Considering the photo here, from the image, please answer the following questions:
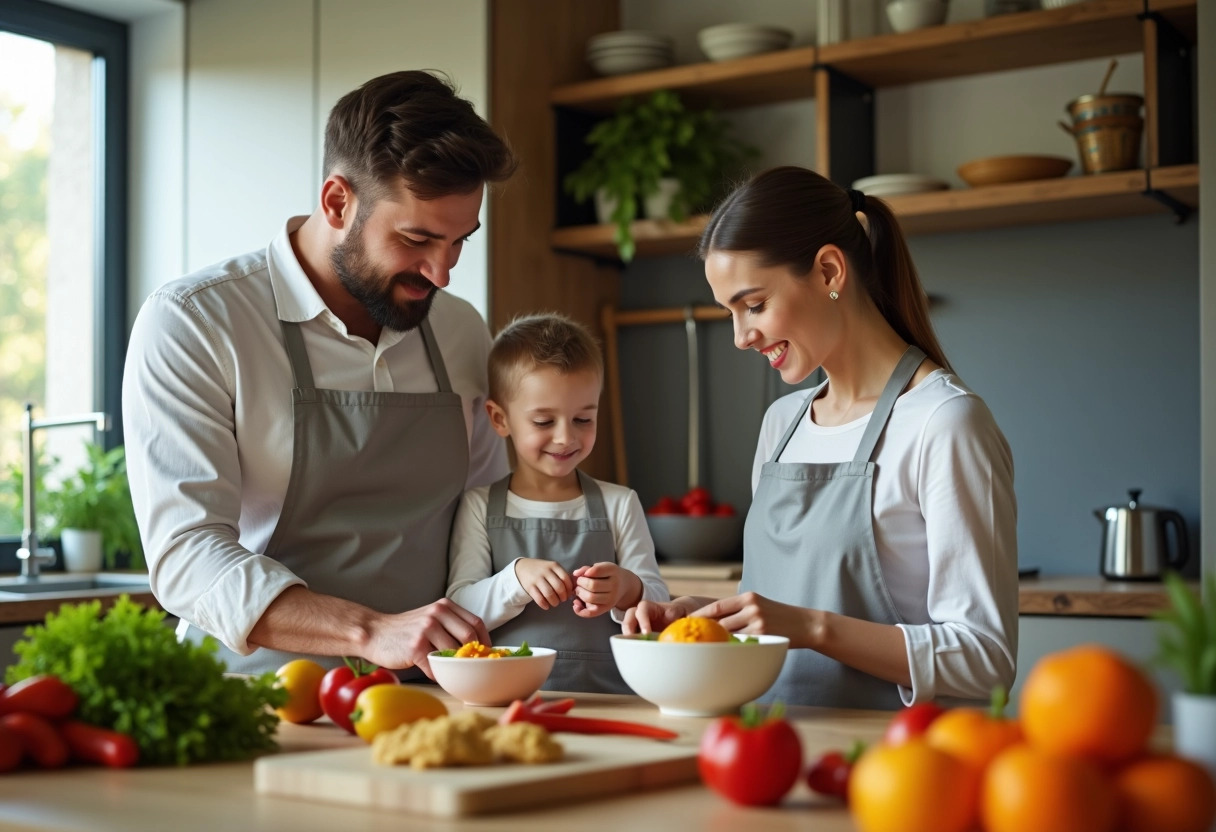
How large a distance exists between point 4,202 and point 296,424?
2409 millimetres

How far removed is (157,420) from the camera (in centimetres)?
190

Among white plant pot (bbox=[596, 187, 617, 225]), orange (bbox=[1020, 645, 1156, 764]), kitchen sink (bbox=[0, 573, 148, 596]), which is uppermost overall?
white plant pot (bbox=[596, 187, 617, 225])

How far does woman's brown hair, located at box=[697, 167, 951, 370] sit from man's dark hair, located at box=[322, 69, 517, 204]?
15.0 inches

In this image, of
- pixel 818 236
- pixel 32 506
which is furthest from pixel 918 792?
pixel 32 506

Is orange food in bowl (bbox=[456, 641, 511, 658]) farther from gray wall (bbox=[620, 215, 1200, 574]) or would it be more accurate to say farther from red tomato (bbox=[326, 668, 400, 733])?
gray wall (bbox=[620, 215, 1200, 574])

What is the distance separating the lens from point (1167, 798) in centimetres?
84

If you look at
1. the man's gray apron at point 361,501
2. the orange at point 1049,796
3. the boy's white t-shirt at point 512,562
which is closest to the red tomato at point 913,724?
the orange at point 1049,796

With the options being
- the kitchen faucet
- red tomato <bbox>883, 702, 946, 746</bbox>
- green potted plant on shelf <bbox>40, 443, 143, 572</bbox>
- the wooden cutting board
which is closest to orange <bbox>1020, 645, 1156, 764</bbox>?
red tomato <bbox>883, 702, 946, 746</bbox>

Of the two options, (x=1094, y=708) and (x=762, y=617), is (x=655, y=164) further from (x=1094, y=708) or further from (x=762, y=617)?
(x=1094, y=708)

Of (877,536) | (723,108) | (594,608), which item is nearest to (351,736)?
(594,608)

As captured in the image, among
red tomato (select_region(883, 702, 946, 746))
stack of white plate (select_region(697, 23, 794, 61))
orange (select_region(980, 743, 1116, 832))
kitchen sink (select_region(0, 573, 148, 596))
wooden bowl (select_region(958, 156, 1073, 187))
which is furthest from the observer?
stack of white plate (select_region(697, 23, 794, 61))

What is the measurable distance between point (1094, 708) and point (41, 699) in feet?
3.15

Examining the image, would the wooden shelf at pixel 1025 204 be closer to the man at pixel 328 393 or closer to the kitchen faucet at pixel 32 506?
the kitchen faucet at pixel 32 506

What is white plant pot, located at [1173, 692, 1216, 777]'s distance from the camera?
2.96 ft
